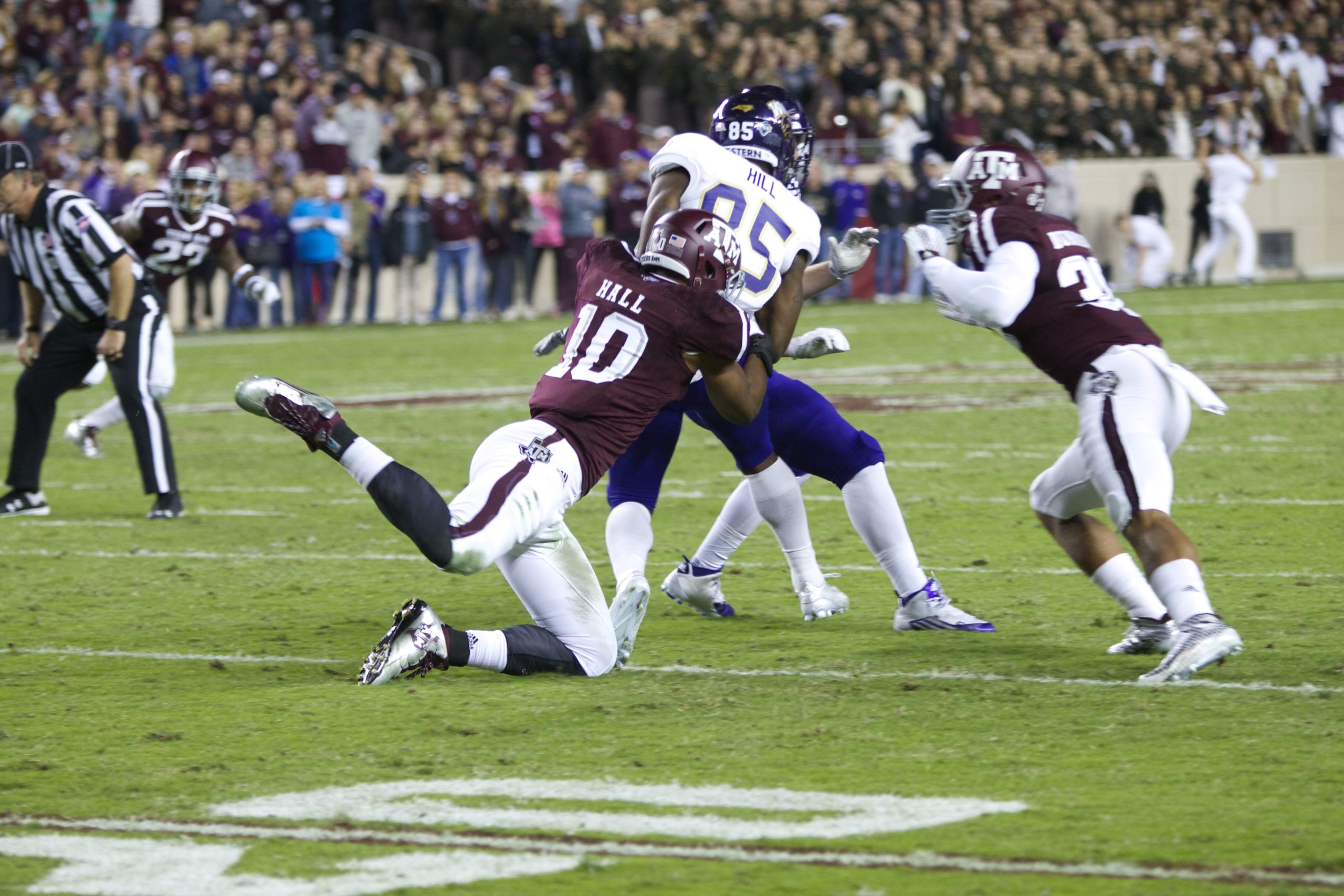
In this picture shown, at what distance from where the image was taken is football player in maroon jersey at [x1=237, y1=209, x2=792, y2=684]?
16.3 ft

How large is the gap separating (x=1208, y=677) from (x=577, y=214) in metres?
18.7

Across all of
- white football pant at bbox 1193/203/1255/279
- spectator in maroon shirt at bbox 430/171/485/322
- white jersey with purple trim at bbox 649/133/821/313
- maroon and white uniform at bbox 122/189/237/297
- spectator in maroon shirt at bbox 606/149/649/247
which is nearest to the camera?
white jersey with purple trim at bbox 649/133/821/313

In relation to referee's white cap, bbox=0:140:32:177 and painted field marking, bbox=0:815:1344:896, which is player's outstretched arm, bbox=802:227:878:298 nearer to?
painted field marking, bbox=0:815:1344:896

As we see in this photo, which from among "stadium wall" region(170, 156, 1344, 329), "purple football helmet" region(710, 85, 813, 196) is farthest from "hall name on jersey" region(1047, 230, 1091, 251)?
"stadium wall" region(170, 156, 1344, 329)

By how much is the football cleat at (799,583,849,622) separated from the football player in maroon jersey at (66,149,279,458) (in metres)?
4.53

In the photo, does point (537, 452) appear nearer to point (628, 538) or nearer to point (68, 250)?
point (628, 538)

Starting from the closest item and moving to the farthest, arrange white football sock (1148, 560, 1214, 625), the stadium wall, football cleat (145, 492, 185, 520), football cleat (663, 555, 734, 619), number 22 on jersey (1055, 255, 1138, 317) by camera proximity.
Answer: white football sock (1148, 560, 1214, 625)
number 22 on jersey (1055, 255, 1138, 317)
football cleat (663, 555, 734, 619)
football cleat (145, 492, 185, 520)
the stadium wall

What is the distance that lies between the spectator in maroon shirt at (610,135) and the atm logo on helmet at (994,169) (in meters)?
18.7

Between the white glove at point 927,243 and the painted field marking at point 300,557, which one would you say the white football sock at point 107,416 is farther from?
the white glove at point 927,243

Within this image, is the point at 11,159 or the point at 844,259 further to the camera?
the point at 11,159

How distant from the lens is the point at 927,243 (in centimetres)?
564

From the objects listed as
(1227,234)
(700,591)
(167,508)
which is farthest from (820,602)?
(1227,234)

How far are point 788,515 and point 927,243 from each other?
1174 millimetres

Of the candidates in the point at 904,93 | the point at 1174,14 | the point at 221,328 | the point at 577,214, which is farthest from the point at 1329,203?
the point at 221,328
